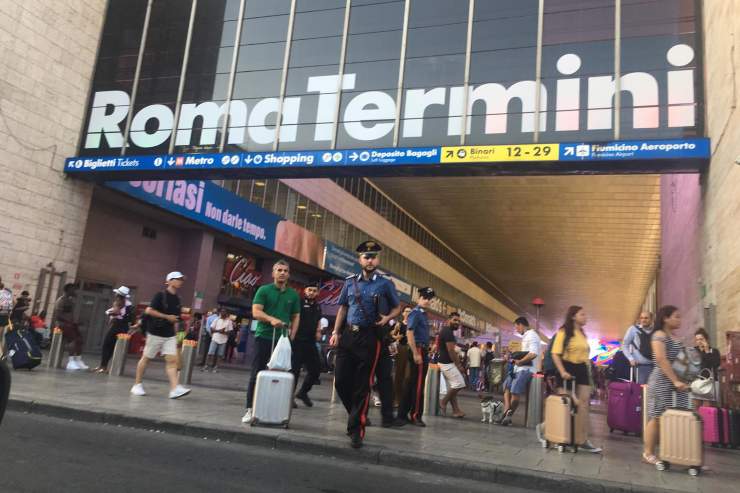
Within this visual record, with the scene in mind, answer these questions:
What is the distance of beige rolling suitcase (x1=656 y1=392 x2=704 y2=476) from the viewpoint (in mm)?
5270

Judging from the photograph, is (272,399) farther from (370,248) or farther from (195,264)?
(195,264)

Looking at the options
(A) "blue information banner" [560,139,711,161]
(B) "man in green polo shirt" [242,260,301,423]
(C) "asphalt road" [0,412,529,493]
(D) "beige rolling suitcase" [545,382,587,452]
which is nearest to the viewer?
(C) "asphalt road" [0,412,529,493]

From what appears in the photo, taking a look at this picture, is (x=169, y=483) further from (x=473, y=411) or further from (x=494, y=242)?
(x=494, y=242)

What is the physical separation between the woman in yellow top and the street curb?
75.1 inches

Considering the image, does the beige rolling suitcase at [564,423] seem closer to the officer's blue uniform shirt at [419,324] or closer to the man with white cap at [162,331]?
A: the officer's blue uniform shirt at [419,324]

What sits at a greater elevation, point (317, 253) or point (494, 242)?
point (494, 242)

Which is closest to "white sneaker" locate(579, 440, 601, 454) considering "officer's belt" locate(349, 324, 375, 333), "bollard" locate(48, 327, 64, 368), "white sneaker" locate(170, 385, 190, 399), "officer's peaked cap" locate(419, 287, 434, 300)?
"officer's peaked cap" locate(419, 287, 434, 300)

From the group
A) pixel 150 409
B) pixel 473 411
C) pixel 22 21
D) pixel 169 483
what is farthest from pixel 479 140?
pixel 22 21

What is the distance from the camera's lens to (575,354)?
6477mm

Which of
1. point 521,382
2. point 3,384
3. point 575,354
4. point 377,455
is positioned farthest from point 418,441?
point 3,384

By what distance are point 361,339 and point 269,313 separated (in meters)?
1.60

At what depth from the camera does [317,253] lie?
2744 centimetres

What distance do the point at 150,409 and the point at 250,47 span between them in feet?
39.5

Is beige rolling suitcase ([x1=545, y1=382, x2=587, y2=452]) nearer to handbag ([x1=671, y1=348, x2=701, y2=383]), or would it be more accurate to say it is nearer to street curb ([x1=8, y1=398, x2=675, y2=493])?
handbag ([x1=671, y1=348, x2=701, y2=383])
